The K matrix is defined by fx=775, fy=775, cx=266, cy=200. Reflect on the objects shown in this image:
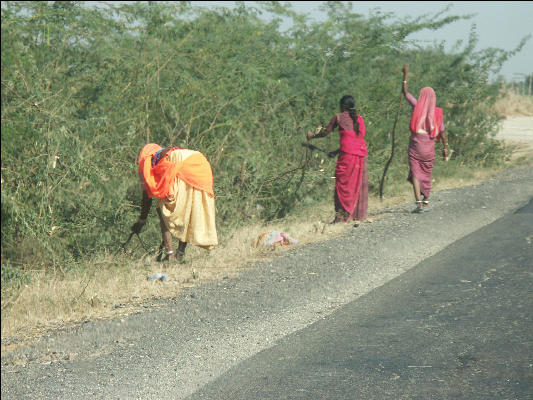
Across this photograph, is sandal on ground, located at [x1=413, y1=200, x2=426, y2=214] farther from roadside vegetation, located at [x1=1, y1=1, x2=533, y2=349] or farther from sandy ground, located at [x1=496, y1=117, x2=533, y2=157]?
sandy ground, located at [x1=496, y1=117, x2=533, y2=157]

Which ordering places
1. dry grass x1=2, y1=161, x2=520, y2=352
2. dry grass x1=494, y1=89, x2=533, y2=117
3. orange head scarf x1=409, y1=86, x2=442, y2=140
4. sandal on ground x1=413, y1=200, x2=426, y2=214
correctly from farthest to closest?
1. dry grass x1=494, y1=89, x2=533, y2=117
2. orange head scarf x1=409, y1=86, x2=442, y2=140
3. sandal on ground x1=413, y1=200, x2=426, y2=214
4. dry grass x1=2, y1=161, x2=520, y2=352

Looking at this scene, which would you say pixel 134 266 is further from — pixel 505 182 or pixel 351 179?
pixel 505 182

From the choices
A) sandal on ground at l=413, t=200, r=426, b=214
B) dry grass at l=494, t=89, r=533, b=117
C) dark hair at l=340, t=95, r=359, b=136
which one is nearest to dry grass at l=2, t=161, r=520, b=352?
dark hair at l=340, t=95, r=359, b=136

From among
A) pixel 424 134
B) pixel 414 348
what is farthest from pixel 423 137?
pixel 414 348

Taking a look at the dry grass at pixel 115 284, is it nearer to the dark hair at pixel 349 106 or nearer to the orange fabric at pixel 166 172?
the orange fabric at pixel 166 172

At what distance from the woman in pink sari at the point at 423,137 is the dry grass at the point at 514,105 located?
21988 mm

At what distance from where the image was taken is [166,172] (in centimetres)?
827

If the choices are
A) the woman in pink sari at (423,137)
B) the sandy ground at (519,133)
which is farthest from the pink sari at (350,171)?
the sandy ground at (519,133)

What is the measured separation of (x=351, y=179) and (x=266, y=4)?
18.9 feet

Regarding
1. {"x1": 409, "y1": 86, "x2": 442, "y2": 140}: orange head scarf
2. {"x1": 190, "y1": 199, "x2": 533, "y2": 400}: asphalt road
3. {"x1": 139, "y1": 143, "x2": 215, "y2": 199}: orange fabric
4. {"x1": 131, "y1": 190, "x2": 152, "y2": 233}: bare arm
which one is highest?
{"x1": 409, "y1": 86, "x2": 442, "y2": 140}: orange head scarf

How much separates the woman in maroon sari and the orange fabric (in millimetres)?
3212

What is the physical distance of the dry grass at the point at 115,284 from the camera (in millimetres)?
6246

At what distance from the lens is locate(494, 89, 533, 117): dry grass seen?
33781 millimetres

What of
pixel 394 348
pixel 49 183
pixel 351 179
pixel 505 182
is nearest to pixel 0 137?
pixel 49 183
